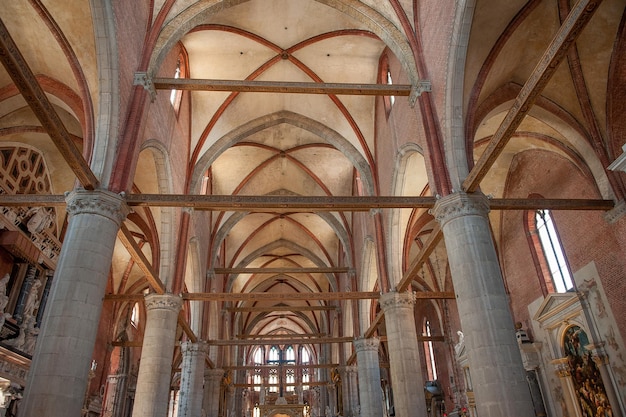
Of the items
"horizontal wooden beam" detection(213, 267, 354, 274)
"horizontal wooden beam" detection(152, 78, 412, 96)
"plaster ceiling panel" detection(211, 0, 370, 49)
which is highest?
"plaster ceiling panel" detection(211, 0, 370, 49)

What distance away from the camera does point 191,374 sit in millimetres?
19797

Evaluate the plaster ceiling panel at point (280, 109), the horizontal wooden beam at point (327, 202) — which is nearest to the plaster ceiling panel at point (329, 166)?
the plaster ceiling panel at point (280, 109)

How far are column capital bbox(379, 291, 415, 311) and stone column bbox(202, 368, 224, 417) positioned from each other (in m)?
14.1

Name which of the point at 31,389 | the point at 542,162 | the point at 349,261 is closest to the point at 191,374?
the point at 349,261

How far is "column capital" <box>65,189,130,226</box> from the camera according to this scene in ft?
29.7

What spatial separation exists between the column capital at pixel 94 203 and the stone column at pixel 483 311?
21.5ft

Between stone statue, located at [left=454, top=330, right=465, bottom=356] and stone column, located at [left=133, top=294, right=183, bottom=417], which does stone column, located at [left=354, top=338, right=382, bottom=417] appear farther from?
stone column, located at [left=133, top=294, right=183, bottom=417]

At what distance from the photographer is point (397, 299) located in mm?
14680

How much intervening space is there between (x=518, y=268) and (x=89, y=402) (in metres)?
18.8

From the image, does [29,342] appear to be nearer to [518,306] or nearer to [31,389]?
[31,389]

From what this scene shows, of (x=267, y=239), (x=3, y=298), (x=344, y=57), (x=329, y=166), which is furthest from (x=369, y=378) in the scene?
(x=3, y=298)

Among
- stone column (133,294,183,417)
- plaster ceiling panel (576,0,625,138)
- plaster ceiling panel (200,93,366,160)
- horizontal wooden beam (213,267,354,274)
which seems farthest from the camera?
horizontal wooden beam (213,267,354,274)

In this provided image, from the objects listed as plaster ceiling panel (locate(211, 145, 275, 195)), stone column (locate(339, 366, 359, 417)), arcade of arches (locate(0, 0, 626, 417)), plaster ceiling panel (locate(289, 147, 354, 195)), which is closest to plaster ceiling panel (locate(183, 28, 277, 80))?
arcade of arches (locate(0, 0, 626, 417))

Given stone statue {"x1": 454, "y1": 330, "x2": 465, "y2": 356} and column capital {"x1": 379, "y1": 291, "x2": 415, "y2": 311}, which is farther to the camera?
stone statue {"x1": 454, "y1": 330, "x2": 465, "y2": 356}
